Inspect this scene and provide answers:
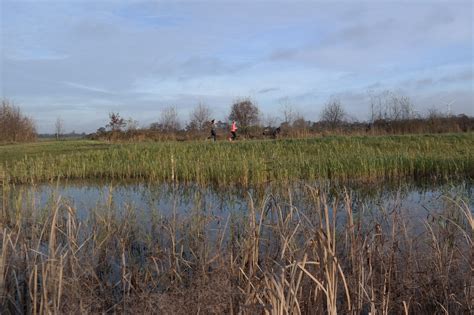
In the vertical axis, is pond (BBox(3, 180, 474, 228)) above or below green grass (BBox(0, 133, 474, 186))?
below

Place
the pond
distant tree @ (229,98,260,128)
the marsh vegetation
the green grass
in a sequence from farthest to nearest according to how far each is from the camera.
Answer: distant tree @ (229,98,260,128)
the green grass
the pond
the marsh vegetation

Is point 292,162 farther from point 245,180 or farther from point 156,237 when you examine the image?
point 156,237

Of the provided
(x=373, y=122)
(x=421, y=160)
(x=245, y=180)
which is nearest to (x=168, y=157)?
(x=245, y=180)

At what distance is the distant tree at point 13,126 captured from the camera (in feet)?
120

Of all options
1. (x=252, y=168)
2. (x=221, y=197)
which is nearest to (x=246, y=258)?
(x=221, y=197)

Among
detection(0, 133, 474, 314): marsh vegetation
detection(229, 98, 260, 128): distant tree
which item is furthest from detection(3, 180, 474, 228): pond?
detection(229, 98, 260, 128): distant tree

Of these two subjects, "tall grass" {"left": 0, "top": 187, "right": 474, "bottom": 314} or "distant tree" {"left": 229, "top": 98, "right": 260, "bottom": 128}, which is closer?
"tall grass" {"left": 0, "top": 187, "right": 474, "bottom": 314}

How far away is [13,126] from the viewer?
37500 mm

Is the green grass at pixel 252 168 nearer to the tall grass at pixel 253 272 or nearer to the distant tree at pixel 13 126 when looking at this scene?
the tall grass at pixel 253 272

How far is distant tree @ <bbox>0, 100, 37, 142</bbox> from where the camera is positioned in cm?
3669

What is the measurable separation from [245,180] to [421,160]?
4.58 m

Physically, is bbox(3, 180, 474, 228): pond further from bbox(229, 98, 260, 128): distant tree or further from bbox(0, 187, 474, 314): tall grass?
bbox(229, 98, 260, 128): distant tree

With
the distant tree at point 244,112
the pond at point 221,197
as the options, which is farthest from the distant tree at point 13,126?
the pond at point 221,197

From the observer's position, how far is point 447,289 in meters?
3.20
